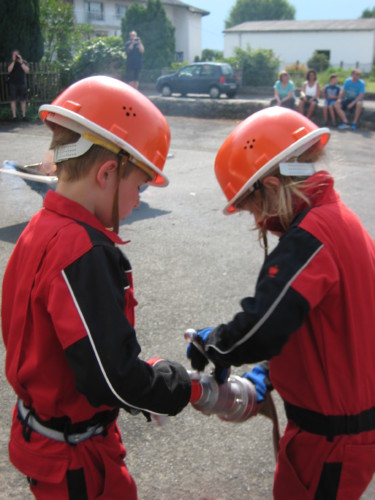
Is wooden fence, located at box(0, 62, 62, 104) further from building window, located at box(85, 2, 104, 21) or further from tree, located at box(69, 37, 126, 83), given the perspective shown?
building window, located at box(85, 2, 104, 21)

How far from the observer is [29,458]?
1.66 metres

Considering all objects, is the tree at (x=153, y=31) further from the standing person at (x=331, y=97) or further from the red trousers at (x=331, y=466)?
the red trousers at (x=331, y=466)

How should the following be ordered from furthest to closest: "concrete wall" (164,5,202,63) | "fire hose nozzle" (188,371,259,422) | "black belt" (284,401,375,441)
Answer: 1. "concrete wall" (164,5,202,63)
2. "fire hose nozzle" (188,371,259,422)
3. "black belt" (284,401,375,441)

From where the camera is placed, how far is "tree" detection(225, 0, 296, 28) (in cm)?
10856

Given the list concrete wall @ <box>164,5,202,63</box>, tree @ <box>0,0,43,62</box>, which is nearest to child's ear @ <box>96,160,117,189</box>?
tree @ <box>0,0,43,62</box>

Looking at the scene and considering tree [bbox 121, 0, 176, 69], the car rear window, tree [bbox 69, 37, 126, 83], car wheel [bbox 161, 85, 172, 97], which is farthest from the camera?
tree [bbox 121, 0, 176, 69]

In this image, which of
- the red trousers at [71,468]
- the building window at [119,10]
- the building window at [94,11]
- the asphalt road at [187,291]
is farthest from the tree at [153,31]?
the red trousers at [71,468]

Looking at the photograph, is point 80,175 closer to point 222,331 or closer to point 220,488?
point 222,331

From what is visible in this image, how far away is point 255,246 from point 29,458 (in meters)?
4.41

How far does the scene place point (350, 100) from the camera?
623 inches

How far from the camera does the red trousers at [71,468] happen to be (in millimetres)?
1624

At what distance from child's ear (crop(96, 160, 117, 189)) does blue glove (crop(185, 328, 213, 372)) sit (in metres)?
0.72

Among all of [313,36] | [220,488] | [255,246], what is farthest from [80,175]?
[313,36]

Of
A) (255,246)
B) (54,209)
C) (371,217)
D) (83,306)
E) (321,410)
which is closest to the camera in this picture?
(83,306)
